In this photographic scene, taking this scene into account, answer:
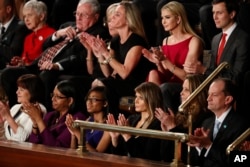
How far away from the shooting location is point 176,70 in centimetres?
623

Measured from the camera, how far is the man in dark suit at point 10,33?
299 inches

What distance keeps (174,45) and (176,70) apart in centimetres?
25

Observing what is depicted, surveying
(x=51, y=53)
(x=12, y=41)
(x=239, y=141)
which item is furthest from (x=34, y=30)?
(x=239, y=141)

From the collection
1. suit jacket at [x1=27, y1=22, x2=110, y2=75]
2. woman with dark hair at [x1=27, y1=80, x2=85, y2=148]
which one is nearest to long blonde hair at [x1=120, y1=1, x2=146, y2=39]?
suit jacket at [x1=27, y1=22, x2=110, y2=75]

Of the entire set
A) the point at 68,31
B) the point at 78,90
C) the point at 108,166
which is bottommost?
the point at 108,166

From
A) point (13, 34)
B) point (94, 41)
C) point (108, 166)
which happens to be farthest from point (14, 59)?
point (108, 166)

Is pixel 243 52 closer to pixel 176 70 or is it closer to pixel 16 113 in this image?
pixel 176 70

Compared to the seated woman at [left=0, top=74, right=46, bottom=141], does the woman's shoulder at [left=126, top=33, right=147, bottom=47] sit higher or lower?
higher

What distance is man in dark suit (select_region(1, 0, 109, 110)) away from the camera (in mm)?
6984

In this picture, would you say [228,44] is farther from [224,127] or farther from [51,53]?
[51,53]

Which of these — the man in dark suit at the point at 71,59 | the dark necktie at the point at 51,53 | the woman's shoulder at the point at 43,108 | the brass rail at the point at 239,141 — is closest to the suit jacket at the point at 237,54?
the brass rail at the point at 239,141

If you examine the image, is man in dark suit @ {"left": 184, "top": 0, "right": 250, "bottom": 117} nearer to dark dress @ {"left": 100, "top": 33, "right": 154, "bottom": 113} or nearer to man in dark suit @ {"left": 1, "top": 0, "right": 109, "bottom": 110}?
dark dress @ {"left": 100, "top": 33, "right": 154, "bottom": 113}

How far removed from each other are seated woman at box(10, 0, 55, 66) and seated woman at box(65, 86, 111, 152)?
148 centimetres

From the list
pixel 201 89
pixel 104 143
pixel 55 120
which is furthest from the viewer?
pixel 55 120
